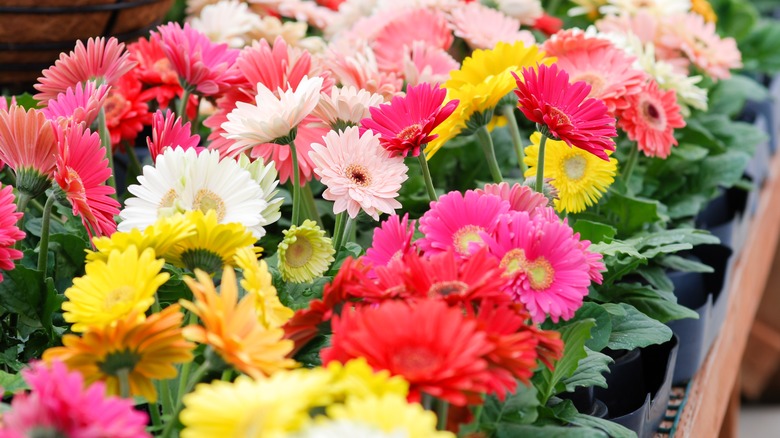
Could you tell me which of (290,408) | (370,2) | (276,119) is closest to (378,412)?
(290,408)

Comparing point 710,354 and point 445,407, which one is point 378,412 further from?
point 710,354

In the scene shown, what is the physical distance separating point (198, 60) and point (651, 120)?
431 mm

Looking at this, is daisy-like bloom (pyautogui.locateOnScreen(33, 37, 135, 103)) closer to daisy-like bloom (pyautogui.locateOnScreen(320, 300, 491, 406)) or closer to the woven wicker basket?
the woven wicker basket

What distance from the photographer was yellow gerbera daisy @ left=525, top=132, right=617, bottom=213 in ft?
2.52

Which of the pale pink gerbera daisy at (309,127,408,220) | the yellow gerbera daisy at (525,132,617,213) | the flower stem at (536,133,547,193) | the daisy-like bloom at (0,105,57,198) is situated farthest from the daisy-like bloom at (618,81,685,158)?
the daisy-like bloom at (0,105,57,198)

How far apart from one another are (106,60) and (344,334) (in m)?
0.36

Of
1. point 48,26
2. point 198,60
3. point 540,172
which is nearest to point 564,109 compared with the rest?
point 540,172

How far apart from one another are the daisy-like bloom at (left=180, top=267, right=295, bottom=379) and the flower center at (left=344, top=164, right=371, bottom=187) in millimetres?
184

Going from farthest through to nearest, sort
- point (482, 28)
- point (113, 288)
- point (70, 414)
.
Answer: point (482, 28)
point (113, 288)
point (70, 414)

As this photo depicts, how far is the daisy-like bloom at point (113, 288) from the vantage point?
47 centimetres

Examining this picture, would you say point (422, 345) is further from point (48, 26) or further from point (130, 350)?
point (48, 26)

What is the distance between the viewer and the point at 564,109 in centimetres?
63

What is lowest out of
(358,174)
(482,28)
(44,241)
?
(44,241)

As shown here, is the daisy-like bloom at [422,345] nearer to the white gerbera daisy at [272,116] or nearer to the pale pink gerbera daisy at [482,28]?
the white gerbera daisy at [272,116]
